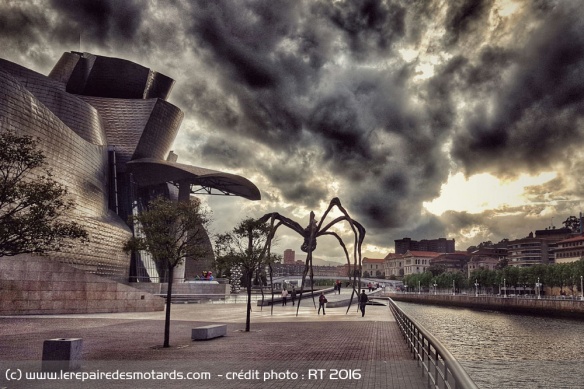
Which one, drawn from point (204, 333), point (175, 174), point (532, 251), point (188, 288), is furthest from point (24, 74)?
point (532, 251)

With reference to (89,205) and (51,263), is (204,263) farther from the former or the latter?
(51,263)

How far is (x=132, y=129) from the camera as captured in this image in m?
75.1

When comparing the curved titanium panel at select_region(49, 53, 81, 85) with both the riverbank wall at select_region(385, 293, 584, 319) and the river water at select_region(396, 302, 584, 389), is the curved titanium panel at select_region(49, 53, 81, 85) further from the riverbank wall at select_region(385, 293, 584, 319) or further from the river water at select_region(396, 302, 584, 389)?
the riverbank wall at select_region(385, 293, 584, 319)

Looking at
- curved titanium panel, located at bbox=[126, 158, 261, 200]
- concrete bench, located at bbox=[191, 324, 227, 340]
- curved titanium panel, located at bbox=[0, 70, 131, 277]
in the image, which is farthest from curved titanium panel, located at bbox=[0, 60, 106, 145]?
concrete bench, located at bbox=[191, 324, 227, 340]

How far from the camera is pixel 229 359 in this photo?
14.1 m

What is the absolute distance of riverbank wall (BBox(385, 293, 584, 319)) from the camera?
58.6 metres

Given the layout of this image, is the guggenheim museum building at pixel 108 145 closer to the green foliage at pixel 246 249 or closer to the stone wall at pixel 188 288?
the stone wall at pixel 188 288

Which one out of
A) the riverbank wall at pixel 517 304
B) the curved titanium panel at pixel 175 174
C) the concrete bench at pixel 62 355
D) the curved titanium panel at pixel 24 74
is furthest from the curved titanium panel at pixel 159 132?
the concrete bench at pixel 62 355

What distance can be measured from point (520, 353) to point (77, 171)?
46.9m

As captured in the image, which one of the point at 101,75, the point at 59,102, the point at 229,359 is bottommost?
the point at 229,359

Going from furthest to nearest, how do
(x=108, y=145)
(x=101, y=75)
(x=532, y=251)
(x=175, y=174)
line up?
(x=532, y=251)
(x=101, y=75)
(x=175, y=174)
(x=108, y=145)

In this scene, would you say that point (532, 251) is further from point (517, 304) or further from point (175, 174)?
point (175, 174)

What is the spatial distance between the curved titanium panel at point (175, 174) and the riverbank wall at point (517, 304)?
142 ft

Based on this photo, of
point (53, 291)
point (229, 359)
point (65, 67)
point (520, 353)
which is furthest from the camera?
point (65, 67)
